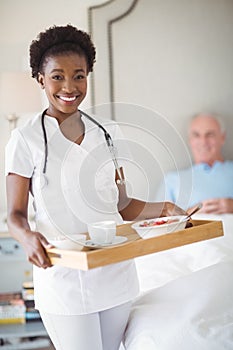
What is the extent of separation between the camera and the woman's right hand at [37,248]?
1241 millimetres

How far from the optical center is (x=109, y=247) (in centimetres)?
129

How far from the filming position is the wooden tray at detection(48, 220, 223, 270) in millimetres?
1221

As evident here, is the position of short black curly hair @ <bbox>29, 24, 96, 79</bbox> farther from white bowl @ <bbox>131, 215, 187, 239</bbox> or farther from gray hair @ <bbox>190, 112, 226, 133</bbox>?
gray hair @ <bbox>190, 112, 226, 133</bbox>

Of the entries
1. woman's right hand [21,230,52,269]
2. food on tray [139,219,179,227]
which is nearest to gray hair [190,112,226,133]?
food on tray [139,219,179,227]

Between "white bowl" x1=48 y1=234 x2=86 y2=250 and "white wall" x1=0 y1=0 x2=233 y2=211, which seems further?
"white wall" x1=0 y1=0 x2=233 y2=211

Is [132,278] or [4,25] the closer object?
[132,278]

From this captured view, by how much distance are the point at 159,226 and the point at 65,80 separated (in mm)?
442

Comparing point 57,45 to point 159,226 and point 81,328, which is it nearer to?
point 159,226

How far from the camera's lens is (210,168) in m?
2.78

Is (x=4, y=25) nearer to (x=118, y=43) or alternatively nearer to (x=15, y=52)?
(x=15, y=52)

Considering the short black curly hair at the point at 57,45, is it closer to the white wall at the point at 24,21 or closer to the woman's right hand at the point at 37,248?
the woman's right hand at the point at 37,248

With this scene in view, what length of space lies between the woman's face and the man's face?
1.42 m

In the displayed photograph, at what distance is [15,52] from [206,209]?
1.26 metres

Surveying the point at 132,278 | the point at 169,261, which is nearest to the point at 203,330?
the point at 132,278
